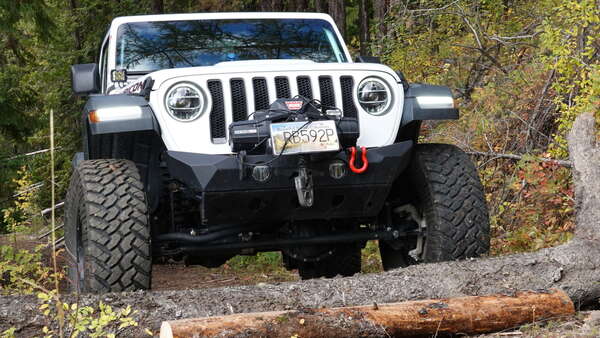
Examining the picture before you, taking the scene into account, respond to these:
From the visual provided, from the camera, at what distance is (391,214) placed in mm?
6020

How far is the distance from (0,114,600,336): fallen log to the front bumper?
80 cm

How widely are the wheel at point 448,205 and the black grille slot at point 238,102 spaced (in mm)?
1279

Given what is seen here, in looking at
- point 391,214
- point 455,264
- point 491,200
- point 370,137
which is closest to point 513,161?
point 491,200

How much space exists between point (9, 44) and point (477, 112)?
9.46 m

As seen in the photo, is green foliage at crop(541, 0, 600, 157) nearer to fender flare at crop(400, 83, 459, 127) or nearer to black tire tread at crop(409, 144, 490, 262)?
fender flare at crop(400, 83, 459, 127)

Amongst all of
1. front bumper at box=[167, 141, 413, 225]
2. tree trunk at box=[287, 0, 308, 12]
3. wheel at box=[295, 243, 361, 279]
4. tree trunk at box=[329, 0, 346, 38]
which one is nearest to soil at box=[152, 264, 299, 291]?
wheel at box=[295, 243, 361, 279]

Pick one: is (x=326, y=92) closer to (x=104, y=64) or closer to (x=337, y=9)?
(x=104, y=64)

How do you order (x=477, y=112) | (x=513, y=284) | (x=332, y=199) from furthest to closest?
(x=477, y=112), (x=332, y=199), (x=513, y=284)

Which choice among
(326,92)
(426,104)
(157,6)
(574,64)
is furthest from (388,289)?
(157,6)

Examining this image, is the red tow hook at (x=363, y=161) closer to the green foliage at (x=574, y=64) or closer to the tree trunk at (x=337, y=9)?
the green foliage at (x=574, y=64)

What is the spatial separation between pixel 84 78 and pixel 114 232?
1.88 metres

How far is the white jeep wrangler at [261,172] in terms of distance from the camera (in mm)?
4922

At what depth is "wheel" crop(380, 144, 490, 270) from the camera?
5.45m

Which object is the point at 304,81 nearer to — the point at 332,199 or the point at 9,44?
the point at 332,199
